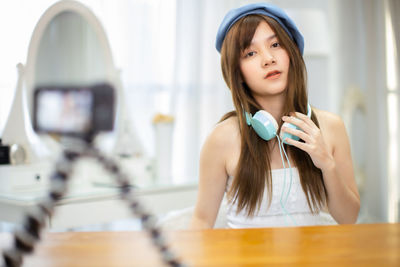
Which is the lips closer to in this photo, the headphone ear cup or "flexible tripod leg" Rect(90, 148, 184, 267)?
the headphone ear cup

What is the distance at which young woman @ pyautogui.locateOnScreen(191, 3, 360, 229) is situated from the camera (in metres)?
1.25

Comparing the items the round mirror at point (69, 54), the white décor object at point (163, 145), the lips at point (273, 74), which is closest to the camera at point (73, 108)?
the round mirror at point (69, 54)

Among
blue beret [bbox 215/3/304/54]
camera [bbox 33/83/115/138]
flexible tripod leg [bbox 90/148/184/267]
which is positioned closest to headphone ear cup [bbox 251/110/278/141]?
blue beret [bbox 215/3/304/54]

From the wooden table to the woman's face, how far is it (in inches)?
25.3

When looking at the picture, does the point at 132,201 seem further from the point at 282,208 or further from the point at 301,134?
the point at 282,208

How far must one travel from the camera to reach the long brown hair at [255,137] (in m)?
1.25

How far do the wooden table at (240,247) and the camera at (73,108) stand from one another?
1.43 ft

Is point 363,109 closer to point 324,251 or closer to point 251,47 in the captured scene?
point 251,47

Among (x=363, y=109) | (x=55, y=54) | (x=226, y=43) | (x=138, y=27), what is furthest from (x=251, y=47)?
(x=363, y=109)

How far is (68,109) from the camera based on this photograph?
129cm

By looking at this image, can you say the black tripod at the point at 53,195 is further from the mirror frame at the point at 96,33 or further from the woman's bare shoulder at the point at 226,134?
the mirror frame at the point at 96,33

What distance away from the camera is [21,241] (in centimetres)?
33

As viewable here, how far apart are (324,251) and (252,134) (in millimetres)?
776

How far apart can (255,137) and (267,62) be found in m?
0.24
